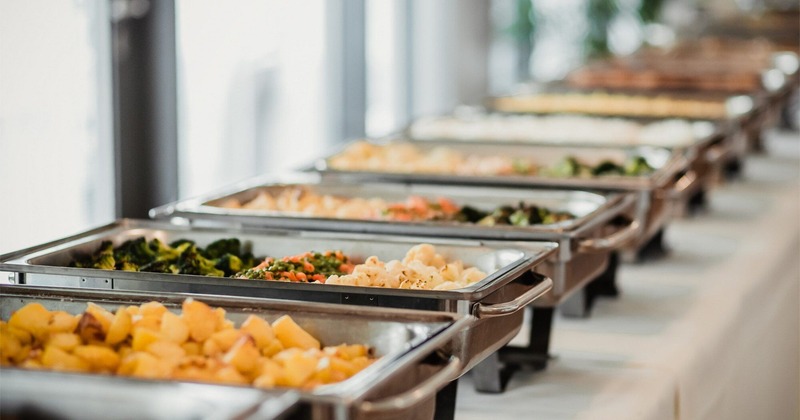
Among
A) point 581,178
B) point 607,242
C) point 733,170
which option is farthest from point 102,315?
point 733,170

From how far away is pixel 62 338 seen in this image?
1384 millimetres

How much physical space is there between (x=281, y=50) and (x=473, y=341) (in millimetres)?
4062

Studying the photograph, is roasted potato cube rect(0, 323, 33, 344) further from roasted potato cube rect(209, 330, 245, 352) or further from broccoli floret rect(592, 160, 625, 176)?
broccoli floret rect(592, 160, 625, 176)

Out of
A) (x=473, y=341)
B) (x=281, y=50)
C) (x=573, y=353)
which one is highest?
(x=281, y=50)

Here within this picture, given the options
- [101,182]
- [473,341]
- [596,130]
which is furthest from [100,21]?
[473,341]

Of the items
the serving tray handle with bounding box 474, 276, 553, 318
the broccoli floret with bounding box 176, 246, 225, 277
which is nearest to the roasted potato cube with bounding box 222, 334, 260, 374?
the serving tray handle with bounding box 474, 276, 553, 318

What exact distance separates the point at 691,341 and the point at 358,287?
0.98 meters

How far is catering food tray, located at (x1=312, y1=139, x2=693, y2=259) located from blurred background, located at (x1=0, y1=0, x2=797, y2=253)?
87cm

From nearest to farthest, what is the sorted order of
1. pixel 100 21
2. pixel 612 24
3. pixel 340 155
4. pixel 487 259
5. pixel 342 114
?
pixel 487 259, pixel 340 155, pixel 100 21, pixel 342 114, pixel 612 24

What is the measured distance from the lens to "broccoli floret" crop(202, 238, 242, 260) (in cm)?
203

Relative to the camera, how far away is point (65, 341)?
138 cm

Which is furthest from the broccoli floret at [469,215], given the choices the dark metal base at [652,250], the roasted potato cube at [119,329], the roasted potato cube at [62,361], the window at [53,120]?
the window at [53,120]

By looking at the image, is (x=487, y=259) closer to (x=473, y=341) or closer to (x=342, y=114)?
(x=473, y=341)

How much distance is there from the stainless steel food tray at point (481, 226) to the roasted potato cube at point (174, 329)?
776 mm
